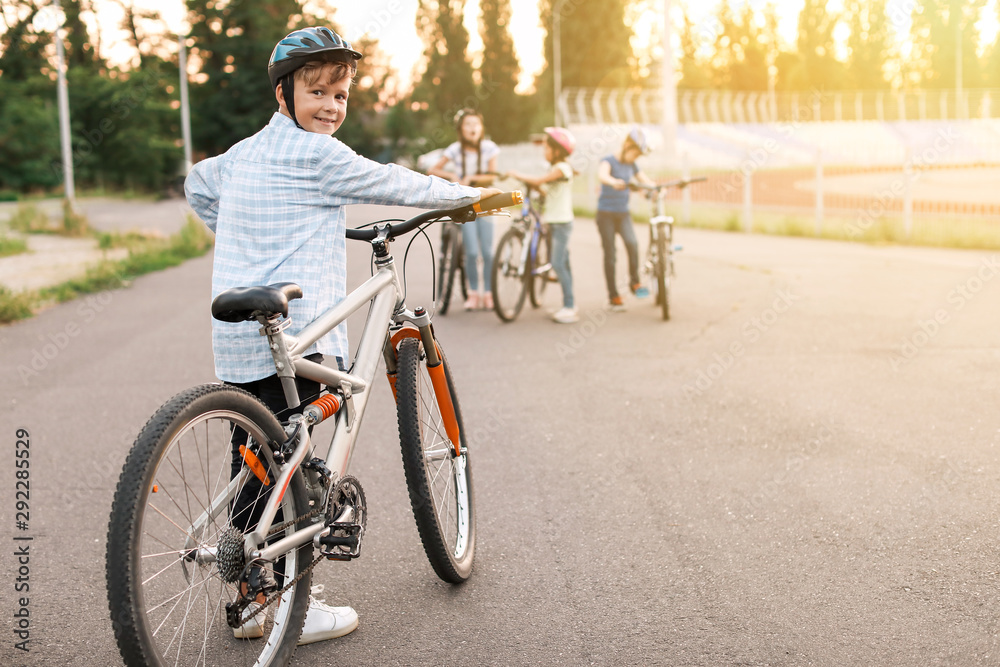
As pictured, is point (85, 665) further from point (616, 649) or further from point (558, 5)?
point (558, 5)

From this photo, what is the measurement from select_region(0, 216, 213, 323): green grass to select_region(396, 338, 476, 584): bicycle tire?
323 inches

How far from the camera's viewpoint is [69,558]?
4.01m

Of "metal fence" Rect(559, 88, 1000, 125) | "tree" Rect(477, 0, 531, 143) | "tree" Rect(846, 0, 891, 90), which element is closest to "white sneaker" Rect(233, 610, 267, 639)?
"metal fence" Rect(559, 88, 1000, 125)

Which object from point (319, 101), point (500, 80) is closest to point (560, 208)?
point (319, 101)

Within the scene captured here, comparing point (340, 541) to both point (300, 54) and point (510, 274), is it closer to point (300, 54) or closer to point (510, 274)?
point (300, 54)

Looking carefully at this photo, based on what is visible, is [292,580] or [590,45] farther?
[590,45]

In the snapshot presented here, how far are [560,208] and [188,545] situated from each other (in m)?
7.57

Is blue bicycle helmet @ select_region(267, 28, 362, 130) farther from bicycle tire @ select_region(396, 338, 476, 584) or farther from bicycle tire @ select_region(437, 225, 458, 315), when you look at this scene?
bicycle tire @ select_region(437, 225, 458, 315)

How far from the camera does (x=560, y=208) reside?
9891mm

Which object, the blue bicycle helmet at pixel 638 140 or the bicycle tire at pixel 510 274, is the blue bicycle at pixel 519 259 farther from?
the blue bicycle helmet at pixel 638 140

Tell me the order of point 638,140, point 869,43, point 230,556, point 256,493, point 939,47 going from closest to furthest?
point 230,556 → point 256,493 → point 638,140 → point 939,47 → point 869,43

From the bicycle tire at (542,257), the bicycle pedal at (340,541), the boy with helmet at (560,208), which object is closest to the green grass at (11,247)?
the bicycle tire at (542,257)

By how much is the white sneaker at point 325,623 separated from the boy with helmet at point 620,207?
714cm

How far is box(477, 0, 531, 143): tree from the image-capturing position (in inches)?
2522
